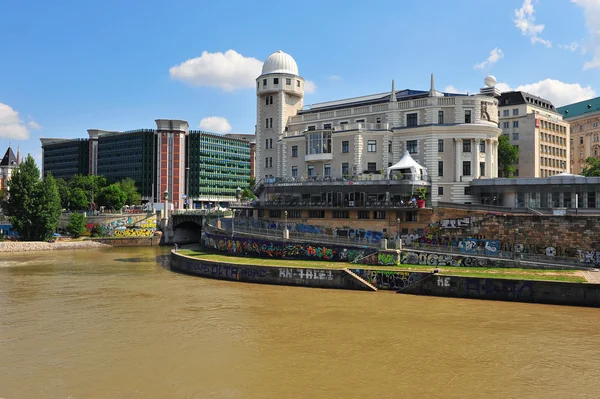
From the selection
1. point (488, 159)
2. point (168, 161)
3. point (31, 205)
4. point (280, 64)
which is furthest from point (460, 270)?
point (168, 161)

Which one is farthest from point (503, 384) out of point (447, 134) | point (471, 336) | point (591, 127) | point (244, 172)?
point (244, 172)

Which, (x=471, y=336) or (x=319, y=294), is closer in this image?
(x=471, y=336)

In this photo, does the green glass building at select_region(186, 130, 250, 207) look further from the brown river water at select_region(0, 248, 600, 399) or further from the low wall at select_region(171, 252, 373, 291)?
the brown river water at select_region(0, 248, 600, 399)

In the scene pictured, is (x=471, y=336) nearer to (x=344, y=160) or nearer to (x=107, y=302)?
(x=107, y=302)

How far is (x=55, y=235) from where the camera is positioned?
9606cm

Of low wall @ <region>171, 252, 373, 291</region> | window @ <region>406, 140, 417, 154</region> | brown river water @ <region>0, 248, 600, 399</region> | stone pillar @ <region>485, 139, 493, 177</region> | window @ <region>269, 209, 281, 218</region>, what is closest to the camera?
brown river water @ <region>0, 248, 600, 399</region>

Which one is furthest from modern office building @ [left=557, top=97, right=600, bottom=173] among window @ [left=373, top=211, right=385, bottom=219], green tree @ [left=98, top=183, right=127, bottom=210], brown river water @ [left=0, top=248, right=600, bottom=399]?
green tree @ [left=98, top=183, right=127, bottom=210]

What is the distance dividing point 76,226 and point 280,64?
52.7 m

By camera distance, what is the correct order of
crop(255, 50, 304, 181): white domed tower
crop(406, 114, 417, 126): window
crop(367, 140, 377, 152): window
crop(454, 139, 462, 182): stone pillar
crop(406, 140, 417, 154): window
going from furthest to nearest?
crop(255, 50, 304, 181): white domed tower → crop(367, 140, 377, 152): window → crop(406, 114, 417, 126): window → crop(406, 140, 417, 154): window → crop(454, 139, 462, 182): stone pillar

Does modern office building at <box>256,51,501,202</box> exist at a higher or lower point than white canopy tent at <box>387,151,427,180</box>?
higher

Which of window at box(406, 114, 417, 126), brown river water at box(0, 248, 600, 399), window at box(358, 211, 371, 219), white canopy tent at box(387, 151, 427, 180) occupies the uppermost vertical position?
window at box(406, 114, 417, 126)

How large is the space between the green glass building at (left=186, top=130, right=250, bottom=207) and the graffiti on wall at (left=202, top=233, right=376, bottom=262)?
11484 cm

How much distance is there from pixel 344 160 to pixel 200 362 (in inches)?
1798

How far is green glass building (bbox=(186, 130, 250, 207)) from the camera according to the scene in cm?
17700
